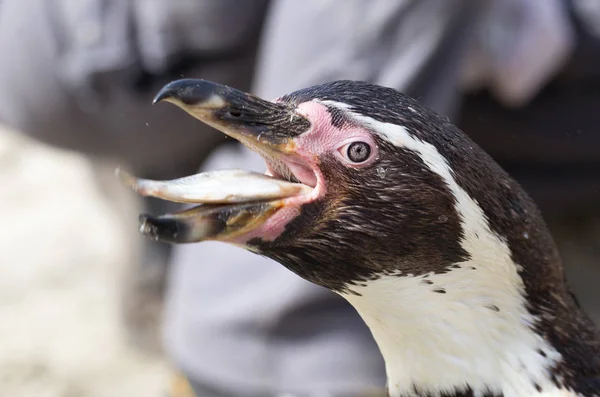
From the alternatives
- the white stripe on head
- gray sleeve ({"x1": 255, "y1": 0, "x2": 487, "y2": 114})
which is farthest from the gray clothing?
the white stripe on head

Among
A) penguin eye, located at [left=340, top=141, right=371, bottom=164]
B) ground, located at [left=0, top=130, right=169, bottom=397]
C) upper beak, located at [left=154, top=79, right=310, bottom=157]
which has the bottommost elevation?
ground, located at [left=0, top=130, right=169, bottom=397]

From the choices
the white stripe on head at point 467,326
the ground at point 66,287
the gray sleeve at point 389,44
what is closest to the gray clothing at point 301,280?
the gray sleeve at point 389,44

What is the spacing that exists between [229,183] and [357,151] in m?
0.08

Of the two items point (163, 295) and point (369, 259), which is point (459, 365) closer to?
point (369, 259)

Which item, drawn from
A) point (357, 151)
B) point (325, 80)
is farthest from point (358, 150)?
point (325, 80)

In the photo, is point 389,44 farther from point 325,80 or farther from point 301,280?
point 301,280

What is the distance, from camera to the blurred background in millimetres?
1148

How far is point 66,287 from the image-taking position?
5.99ft

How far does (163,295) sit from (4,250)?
43 cm

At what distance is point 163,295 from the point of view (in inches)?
71.1

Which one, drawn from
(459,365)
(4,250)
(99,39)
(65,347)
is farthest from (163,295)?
(459,365)

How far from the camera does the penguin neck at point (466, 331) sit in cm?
58

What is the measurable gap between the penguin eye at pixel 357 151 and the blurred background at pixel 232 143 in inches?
23.1

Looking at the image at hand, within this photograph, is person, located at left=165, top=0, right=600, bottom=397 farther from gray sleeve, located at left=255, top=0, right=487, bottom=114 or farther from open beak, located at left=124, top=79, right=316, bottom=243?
open beak, located at left=124, top=79, right=316, bottom=243
